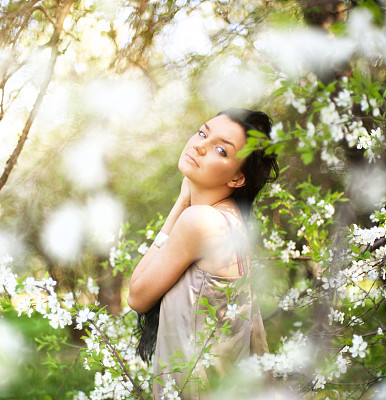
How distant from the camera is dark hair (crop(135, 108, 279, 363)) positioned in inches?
45.3

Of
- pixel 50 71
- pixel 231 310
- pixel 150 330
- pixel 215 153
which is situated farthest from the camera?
pixel 50 71

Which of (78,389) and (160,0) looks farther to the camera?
(78,389)

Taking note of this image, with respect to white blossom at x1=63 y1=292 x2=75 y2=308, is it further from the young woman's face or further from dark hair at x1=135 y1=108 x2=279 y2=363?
the young woman's face

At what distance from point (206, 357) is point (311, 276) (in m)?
1.00

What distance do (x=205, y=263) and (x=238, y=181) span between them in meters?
0.26

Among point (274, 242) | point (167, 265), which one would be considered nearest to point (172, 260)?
point (167, 265)

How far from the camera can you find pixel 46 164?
1814mm

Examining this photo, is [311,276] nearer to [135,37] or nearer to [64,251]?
[64,251]

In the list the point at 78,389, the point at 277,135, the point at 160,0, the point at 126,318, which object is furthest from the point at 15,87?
the point at 277,135

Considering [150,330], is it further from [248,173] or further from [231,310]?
[248,173]

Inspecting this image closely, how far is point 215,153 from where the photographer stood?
3.67 feet

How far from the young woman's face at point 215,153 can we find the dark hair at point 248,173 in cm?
4

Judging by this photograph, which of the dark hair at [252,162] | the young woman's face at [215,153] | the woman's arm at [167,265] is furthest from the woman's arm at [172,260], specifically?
the dark hair at [252,162]

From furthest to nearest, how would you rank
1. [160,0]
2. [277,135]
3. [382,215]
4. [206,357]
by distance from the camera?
[160,0] → [382,215] → [206,357] → [277,135]
